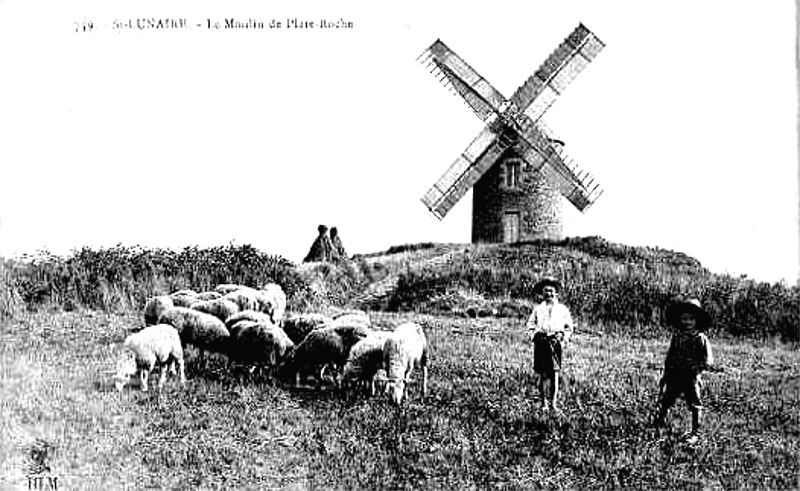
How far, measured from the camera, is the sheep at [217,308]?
9.24 metres

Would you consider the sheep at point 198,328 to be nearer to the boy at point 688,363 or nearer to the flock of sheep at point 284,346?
the flock of sheep at point 284,346

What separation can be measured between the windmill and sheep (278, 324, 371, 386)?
216 centimetres

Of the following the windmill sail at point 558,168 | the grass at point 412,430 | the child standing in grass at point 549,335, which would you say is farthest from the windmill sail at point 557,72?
the grass at point 412,430

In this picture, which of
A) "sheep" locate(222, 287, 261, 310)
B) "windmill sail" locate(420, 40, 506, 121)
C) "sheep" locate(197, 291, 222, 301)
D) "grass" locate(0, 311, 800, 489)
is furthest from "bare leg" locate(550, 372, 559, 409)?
"sheep" locate(197, 291, 222, 301)

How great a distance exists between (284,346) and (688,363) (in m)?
3.56

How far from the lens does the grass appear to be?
664 centimetres

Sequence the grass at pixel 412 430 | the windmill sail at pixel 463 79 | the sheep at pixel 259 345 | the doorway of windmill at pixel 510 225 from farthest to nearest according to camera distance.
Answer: the doorway of windmill at pixel 510 225 < the windmill sail at pixel 463 79 < the sheep at pixel 259 345 < the grass at pixel 412 430

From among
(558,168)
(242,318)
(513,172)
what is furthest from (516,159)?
(242,318)

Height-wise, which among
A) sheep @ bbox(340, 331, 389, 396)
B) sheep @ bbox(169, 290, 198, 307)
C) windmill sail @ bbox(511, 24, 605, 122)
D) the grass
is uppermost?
windmill sail @ bbox(511, 24, 605, 122)

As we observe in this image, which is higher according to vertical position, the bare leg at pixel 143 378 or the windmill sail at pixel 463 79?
the windmill sail at pixel 463 79

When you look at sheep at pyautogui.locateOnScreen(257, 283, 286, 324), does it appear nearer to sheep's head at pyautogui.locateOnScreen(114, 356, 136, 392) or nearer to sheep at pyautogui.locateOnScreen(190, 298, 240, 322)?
sheep at pyautogui.locateOnScreen(190, 298, 240, 322)

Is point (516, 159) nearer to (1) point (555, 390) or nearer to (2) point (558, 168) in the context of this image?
(2) point (558, 168)

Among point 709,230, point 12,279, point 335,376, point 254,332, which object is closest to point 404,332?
point 335,376

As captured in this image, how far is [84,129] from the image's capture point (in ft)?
27.0
